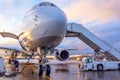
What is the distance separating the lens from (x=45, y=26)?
51.8 ft

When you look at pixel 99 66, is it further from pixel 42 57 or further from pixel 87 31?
pixel 42 57

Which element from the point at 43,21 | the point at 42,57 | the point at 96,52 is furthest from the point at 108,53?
the point at 43,21

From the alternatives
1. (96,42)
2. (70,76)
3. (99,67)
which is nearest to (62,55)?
(70,76)

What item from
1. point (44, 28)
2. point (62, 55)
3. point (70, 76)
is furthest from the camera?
point (62, 55)

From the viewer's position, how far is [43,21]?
15.8 m

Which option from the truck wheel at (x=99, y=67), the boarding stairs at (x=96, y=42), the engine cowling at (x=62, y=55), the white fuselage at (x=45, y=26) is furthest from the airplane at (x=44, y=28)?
the boarding stairs at (x=96, y=42)

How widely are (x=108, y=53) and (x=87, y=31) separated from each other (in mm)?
3419

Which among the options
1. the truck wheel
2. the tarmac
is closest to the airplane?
the tarmac

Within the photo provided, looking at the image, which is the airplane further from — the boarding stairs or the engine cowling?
the boarding stairs

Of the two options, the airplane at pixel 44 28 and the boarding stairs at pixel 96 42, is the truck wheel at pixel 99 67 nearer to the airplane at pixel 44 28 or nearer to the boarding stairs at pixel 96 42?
the boarding stairs at pixel 96 42

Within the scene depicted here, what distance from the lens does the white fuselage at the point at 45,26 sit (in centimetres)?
1561

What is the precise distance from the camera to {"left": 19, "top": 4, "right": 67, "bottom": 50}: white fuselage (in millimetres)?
15609

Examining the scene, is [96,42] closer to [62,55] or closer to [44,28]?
Answer: [62,55]

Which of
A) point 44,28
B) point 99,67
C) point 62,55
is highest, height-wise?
point 44,28
